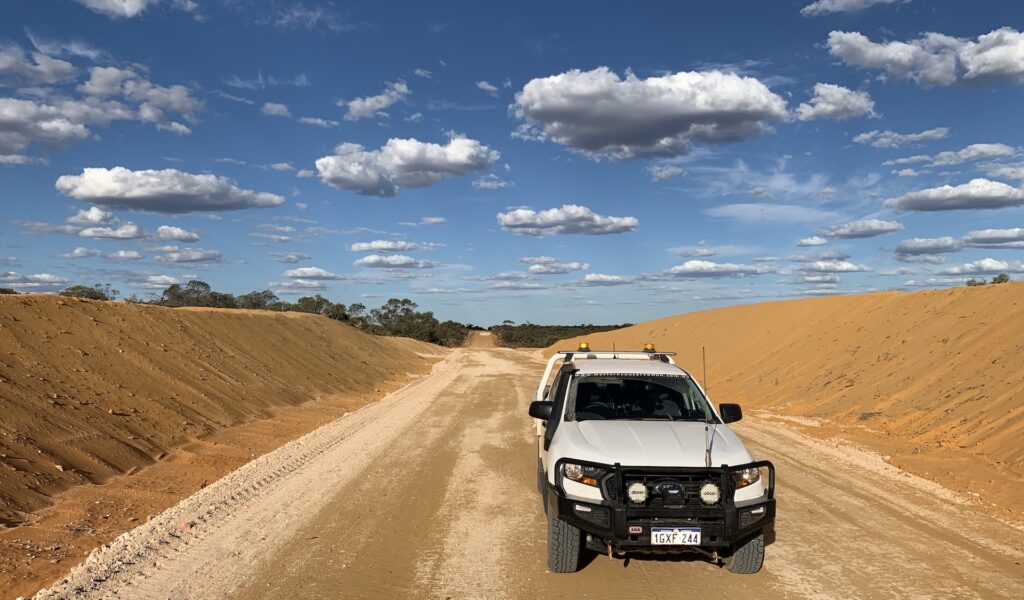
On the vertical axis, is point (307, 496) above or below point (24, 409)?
below

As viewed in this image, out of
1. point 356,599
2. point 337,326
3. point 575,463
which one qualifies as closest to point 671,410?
point 575,463

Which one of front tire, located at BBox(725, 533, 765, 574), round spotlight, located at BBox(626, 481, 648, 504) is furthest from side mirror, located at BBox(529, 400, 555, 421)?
front tire, located at BBox(725, 533, 765, 574)

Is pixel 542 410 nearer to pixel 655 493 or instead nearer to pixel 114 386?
pixel 655 493

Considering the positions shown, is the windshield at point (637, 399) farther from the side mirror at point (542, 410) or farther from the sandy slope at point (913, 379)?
the sandy slope at point (913, 379)

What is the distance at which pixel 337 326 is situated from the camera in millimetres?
49094

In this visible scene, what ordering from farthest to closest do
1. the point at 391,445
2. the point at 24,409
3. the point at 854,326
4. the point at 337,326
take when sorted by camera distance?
the point at 337,326 → the point at 854,326 → the point at 391,445 → the point at 24,409

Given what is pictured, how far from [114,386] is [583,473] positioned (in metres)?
12.0

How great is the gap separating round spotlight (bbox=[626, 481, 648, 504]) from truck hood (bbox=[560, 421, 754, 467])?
0.57ft

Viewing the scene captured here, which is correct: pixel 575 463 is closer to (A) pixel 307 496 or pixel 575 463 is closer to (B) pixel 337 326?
(A) pixel 307 496

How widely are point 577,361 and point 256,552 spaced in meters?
3.94

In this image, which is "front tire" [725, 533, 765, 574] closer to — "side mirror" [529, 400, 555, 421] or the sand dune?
"side mirror" [529, 400, 555, 421]

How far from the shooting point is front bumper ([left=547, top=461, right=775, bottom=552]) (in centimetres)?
495

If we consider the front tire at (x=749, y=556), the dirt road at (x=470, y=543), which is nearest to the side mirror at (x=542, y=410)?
the dirt road at (x=470, y=543)

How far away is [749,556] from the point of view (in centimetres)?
543
